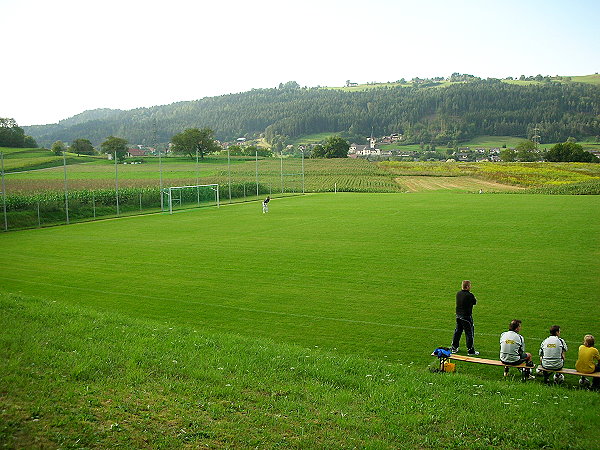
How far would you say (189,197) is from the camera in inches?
1905

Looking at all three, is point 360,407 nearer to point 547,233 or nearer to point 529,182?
point 547,233

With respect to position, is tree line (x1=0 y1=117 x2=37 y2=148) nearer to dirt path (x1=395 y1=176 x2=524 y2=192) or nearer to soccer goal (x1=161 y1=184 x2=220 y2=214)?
soccer goal (x1=161 y1=184 x2=220 y2=214)

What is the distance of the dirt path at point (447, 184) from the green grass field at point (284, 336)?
41.1 metres

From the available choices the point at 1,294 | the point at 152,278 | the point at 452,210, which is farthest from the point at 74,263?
the point at 452,210

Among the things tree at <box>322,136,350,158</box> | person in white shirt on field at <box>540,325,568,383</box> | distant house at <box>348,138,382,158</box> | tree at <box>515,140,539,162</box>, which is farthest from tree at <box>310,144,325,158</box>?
person in white shirt on field at <box>540,325,568,383</box>

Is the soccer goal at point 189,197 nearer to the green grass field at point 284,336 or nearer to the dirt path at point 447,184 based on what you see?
the green grass field at point 284,336

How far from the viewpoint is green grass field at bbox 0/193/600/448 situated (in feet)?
21.3

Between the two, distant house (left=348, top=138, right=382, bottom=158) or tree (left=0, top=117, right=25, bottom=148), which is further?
distant house (left=348, top=138, right=382, bottom=158)

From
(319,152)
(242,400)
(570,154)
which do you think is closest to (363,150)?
(319,152)

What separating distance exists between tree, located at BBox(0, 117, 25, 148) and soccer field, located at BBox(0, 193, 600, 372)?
18.3 metres

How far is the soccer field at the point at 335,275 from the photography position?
41.2 ft

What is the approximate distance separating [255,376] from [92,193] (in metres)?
35.5

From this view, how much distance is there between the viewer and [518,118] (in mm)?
167250

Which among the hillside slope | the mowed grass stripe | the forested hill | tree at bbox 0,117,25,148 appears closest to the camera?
the hillside slope
